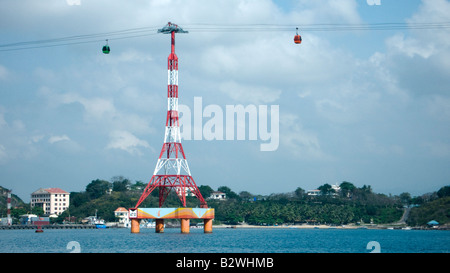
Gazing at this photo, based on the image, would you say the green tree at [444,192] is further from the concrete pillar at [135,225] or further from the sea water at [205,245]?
the concrete pillar at [135,225]

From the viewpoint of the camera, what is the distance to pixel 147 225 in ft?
473

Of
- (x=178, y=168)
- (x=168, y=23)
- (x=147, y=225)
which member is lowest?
(x=147, y=225)

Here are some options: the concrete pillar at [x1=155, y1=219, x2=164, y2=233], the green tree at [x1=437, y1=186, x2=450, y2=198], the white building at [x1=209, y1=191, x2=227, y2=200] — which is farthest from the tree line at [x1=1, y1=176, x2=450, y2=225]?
the concrete pillar at [x1=155, y1=219, x2=164, y2=233]

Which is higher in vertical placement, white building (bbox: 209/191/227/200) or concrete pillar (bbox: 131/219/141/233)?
white building (bbox: 209/191/227/200)

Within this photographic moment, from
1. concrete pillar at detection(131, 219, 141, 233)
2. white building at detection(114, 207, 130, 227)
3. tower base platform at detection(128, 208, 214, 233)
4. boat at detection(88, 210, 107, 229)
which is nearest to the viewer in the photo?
tower base platform at detection(128, 208, 214, 233)

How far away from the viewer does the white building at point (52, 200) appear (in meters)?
158

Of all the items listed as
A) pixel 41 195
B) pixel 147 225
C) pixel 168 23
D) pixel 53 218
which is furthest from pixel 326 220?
pixel 168 23

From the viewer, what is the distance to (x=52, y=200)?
158 meters

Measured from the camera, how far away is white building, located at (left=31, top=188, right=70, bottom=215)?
15762 centimetres

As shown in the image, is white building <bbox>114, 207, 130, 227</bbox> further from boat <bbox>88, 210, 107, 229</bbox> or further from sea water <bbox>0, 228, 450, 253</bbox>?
sea water <bbox>0, 228, 450, 253</bbox>

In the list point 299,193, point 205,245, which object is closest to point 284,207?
→ point 299,193

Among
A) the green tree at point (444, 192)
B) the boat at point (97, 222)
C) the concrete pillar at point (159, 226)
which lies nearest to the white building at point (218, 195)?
the boat at point (97, 222)
